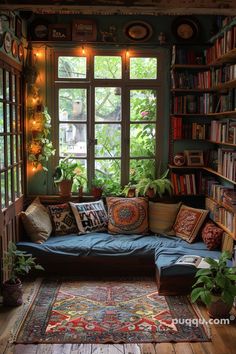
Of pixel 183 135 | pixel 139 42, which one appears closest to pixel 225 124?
pixel 183 135

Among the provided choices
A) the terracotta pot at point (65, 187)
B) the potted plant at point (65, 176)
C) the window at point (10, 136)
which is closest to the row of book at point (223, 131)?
the potted plant at point (65, 176)

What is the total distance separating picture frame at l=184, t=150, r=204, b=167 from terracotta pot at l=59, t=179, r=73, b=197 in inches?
57.9

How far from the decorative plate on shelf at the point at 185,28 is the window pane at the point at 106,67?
2.55ft

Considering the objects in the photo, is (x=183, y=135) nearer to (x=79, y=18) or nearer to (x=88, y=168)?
(x=88, y=168)

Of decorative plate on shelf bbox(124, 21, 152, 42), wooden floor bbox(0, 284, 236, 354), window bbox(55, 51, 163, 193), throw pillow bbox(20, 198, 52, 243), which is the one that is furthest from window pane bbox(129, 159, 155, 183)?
wooden floor bbox(0, 284, 236, 354)

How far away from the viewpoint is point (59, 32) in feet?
17.5

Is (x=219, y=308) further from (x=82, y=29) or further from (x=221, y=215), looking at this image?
(x=82, y=29)

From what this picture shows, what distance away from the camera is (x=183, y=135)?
17.8 ft

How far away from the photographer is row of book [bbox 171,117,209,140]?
5.39 meters

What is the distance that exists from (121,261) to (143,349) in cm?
149

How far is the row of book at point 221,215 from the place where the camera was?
431 cm

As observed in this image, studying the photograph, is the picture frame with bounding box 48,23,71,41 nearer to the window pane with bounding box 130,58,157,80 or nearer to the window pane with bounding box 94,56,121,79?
the window pane with bounding box 94,56,121,79

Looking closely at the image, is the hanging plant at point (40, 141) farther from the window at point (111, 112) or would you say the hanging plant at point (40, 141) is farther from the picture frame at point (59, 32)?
the picture frame at point (59, 32)

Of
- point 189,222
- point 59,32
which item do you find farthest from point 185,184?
point 59,32
